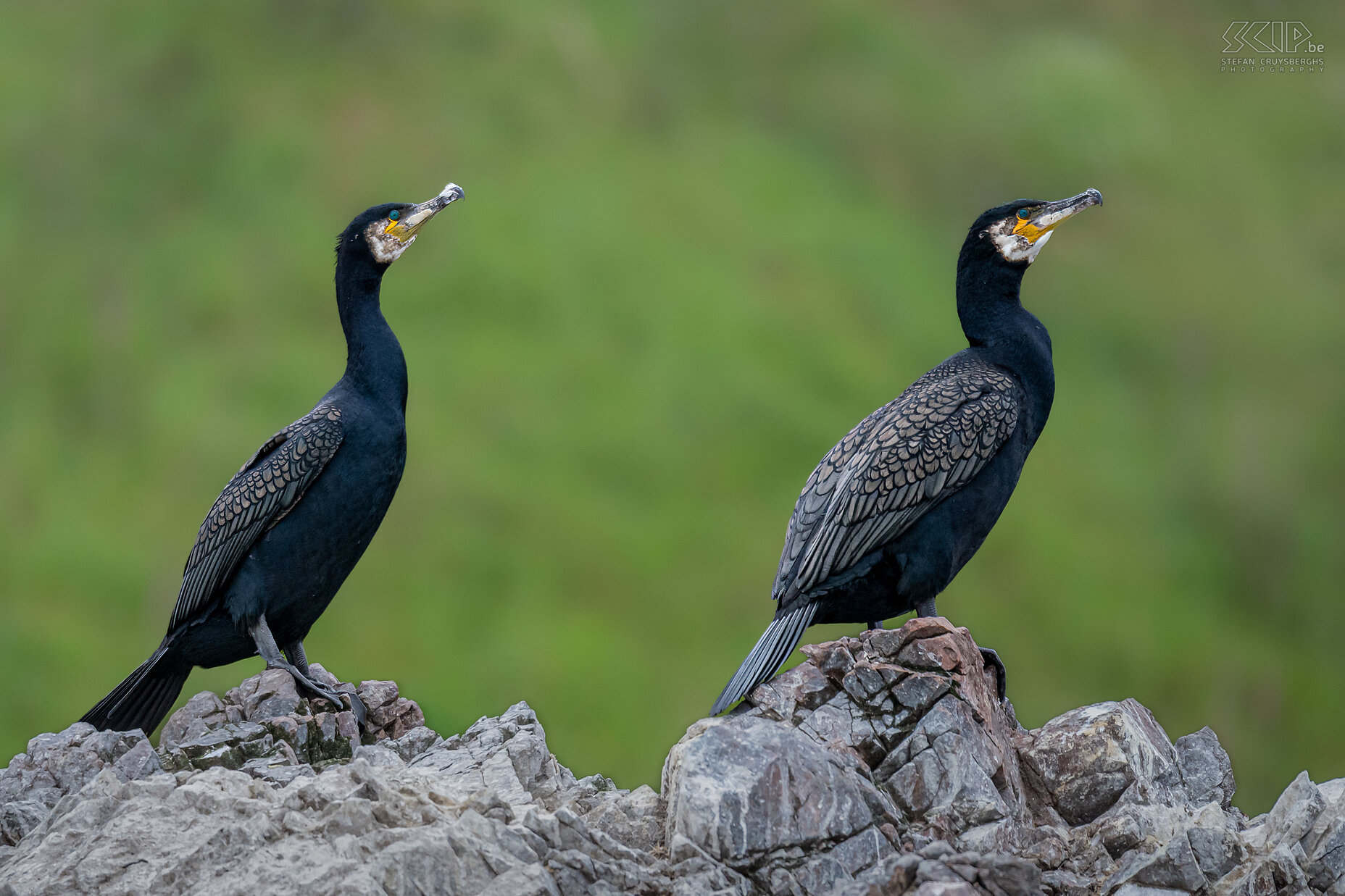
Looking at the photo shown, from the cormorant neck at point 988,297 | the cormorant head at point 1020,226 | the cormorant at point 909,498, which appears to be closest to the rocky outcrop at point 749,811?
the cormorant at point 909,498

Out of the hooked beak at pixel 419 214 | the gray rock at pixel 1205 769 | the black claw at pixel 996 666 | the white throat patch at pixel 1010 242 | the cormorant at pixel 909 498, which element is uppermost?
the hooked beak at pixel 419 214

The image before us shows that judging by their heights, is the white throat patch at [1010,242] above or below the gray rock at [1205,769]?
above

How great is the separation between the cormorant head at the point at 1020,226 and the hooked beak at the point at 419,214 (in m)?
2.69

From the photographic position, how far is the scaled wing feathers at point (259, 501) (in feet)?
21.8

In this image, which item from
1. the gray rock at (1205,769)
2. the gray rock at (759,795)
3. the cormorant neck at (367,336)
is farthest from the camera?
the cormorant neck at (367,336)

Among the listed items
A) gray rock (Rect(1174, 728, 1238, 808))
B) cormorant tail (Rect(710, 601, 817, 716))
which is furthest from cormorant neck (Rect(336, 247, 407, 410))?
gray rock (Rect(1174, 728, 1238, 808))

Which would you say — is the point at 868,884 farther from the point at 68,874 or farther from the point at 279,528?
the point at 279,528

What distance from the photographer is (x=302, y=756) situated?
243 inches

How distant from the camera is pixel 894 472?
598cm

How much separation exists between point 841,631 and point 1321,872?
836 cm

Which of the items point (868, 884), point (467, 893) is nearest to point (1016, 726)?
point (868, 884)

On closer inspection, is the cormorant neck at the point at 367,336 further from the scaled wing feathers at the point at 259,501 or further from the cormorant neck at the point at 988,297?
the cormorant neck at the point at 988,297

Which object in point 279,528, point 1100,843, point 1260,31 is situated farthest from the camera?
point 1260,31

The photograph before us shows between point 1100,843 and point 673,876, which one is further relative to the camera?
point 1100,843
